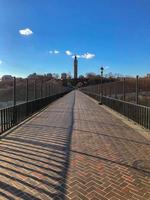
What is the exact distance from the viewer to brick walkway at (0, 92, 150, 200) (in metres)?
4.47

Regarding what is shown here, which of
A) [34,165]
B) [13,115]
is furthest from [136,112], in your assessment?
[34,165]

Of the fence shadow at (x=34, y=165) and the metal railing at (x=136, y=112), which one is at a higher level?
the metal railing at (x=136, y=112)

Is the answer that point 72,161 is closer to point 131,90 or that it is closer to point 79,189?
point 79,189

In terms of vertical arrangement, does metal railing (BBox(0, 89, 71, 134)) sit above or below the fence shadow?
above

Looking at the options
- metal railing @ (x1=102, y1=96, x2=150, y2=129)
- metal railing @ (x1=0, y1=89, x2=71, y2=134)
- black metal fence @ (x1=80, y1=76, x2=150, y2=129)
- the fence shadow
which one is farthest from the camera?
black metal fence @ (x1=80, y1=76, x2=150, y2=129)

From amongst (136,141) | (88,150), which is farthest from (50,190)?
(136,141)

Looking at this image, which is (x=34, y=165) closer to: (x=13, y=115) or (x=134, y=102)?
(x=13, y=115)

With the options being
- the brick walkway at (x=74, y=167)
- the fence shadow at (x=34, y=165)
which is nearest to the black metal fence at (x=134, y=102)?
the brick walkway at (x=74, y=167)

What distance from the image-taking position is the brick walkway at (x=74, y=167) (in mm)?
4473

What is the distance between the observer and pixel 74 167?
5730 mm

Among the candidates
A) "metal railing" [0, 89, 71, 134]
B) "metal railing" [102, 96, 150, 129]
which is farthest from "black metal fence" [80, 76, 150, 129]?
"metal railing" [0, 89, 71, 134]

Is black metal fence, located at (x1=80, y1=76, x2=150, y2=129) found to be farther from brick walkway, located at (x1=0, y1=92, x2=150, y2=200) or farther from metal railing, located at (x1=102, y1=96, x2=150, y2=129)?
brick walkway, located at (x1=0, y1=92, x2=150, y2=200)

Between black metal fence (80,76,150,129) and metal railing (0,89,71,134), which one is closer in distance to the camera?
metal railing (0,89,71,134)

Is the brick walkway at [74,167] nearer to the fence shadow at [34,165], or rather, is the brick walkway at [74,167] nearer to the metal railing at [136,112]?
the fence shadow at [34,165]
